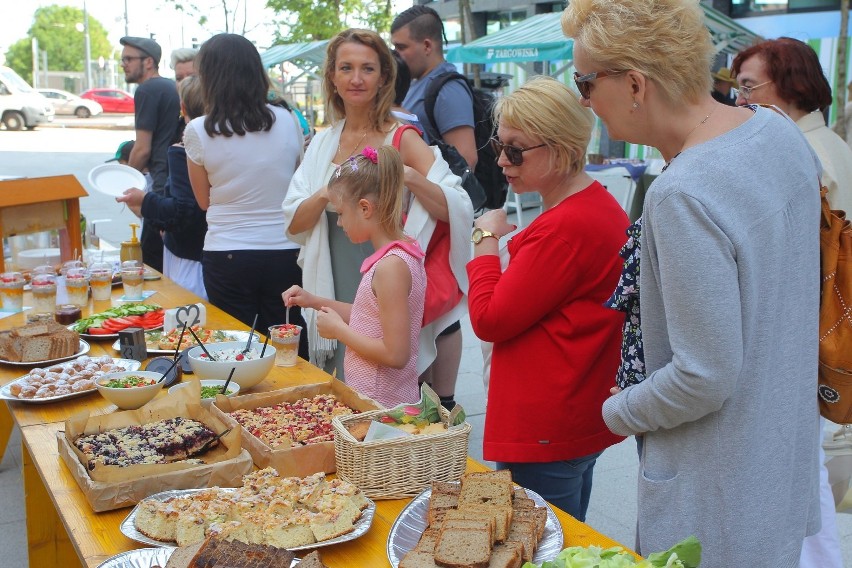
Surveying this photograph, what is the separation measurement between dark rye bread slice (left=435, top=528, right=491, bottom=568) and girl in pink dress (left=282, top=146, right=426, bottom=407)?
111cm

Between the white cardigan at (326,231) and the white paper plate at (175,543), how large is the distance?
1.58 m

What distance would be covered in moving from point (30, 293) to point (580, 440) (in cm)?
287

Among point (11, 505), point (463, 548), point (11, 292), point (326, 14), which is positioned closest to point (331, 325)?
point (463, 548)

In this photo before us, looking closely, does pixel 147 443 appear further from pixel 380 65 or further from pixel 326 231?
pixel 380 65

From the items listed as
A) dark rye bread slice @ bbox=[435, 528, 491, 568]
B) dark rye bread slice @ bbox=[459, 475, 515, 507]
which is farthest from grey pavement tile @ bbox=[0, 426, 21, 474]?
dark rye bread slice @ bbox=[435, 528, 491, 568]

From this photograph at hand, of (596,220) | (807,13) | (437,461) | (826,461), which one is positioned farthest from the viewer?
(807,13)

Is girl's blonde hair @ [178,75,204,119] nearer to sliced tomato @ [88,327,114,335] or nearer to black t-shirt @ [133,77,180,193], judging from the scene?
black t-shirt @ [133,77,180,193]

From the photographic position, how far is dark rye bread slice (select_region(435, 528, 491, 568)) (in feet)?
5.00

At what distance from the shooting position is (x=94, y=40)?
74.4 meters

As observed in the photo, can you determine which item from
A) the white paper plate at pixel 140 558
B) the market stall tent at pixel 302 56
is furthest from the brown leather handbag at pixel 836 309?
the market stall tent at pixel 302 56

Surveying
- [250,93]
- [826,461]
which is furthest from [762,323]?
[250,93]

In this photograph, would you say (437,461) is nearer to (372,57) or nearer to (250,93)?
(372,57)

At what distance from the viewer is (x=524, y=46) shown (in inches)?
406

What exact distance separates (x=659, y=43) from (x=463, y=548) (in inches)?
38.5
